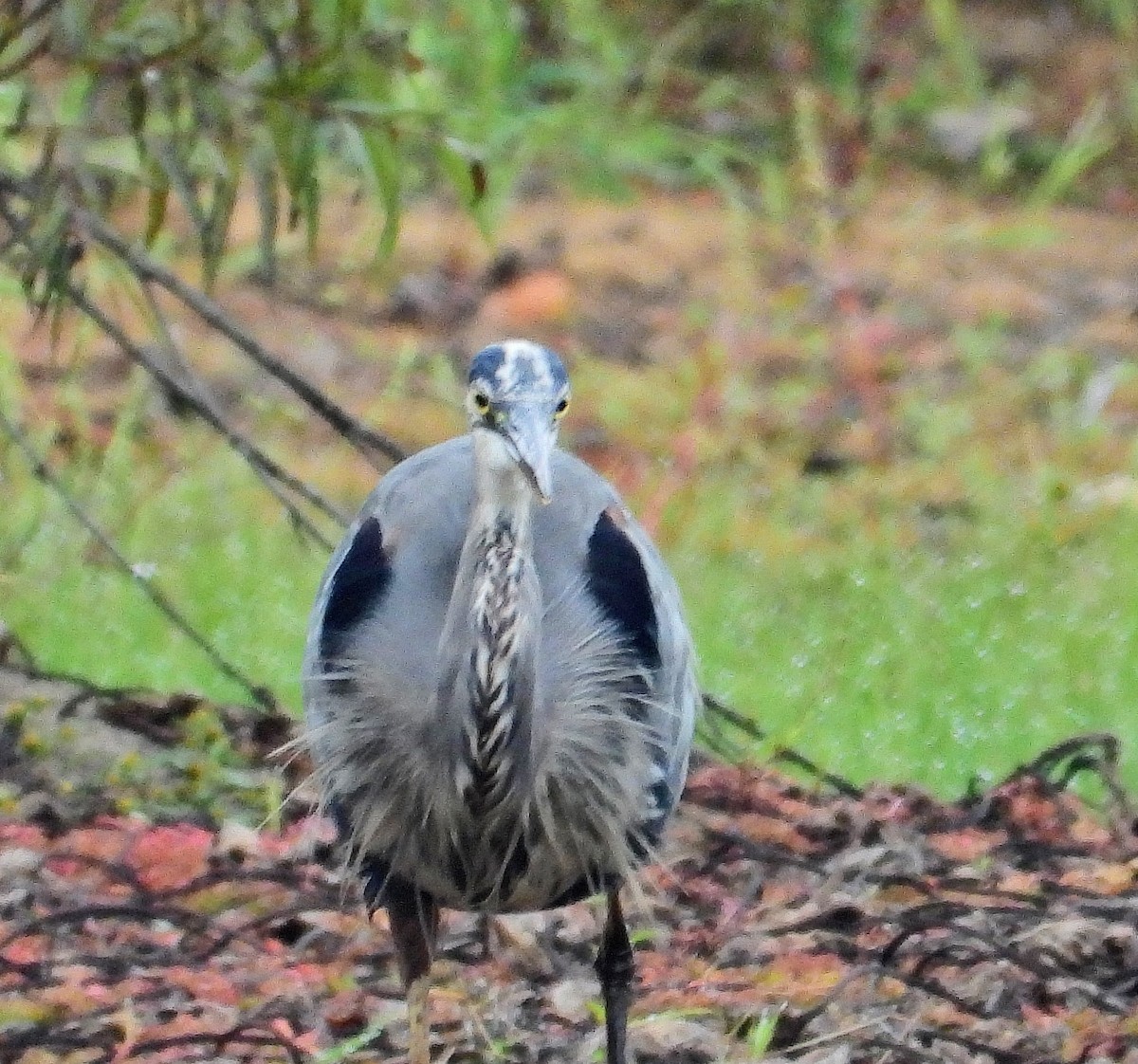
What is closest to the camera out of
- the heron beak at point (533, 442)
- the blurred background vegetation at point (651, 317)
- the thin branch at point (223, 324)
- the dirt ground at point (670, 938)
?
the heron beak at point (533, 442)


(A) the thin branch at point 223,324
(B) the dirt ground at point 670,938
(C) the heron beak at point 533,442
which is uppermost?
(A) the thin branch at point 223,324

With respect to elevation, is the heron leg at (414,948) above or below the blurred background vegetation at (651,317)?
below

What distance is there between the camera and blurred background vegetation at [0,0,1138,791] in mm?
4781

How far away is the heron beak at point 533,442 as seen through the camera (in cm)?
298

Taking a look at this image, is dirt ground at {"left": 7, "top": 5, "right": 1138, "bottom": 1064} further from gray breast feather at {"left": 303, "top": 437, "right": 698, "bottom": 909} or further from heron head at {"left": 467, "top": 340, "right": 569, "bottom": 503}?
heron head at {"left": 467, "top": 340, "right": 569, "bottom": 503}

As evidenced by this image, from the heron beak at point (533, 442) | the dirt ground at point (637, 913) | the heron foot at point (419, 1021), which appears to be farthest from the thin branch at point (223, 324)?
the heron beak at point (533, 442)

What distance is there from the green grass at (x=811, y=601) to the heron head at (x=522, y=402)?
6.33 ft

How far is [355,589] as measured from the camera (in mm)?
3482

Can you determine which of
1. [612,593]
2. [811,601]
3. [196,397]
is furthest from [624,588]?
[811,601]

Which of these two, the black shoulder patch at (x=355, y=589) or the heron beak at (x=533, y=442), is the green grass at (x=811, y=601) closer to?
the black shoulder patch at (x=355, y=589)

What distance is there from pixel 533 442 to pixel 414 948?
0.91 m

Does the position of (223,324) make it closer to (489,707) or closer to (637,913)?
(637,913)

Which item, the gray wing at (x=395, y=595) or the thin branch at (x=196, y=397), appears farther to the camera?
the thin branch at (x=196, y=397)

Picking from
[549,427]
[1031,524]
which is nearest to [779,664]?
[1031,524]
